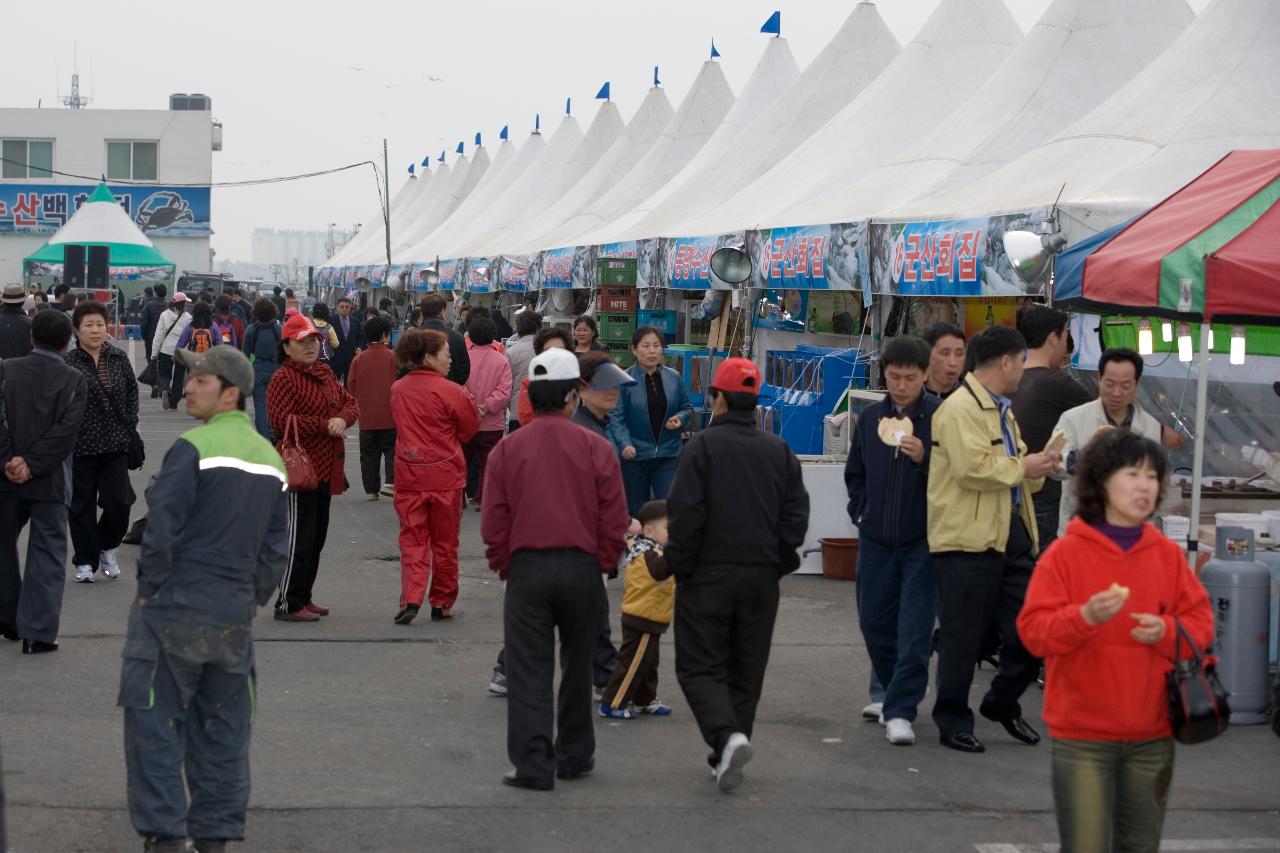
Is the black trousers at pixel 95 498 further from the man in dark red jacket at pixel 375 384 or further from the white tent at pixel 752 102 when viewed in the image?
the white tent at pixel 752 102

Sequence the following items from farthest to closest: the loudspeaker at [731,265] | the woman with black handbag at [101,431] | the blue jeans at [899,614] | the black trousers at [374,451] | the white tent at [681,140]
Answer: the white tent at [681,140], the loudspeaker at [731,265], the black trousers at [374,451], the woman with black handbag at [101,431], the blue jeans at [899,614]

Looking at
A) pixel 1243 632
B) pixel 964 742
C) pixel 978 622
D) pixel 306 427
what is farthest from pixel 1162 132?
pixel 306 427

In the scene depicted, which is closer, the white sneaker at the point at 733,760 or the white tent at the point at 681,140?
the white sneaker at the point at 733,760

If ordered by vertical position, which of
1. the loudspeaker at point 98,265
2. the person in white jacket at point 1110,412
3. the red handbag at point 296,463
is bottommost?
the red handbag at point 296,463

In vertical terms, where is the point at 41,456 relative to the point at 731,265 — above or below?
below

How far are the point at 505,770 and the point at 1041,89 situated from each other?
1017 centimetres

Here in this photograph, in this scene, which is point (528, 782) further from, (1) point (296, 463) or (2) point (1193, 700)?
(1) point (296, 463)

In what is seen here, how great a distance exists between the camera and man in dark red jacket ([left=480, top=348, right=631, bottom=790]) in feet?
20.0

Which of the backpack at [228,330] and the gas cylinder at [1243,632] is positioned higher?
the backpack at [228,330]

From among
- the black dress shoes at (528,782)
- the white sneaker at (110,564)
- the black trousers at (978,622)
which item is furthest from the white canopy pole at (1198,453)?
the white sneaker at (110,564)

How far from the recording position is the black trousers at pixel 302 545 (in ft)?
→ 31.0

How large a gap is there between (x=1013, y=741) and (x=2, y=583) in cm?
530

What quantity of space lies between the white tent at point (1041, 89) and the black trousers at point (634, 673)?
294 inches

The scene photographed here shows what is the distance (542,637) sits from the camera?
6.14m
